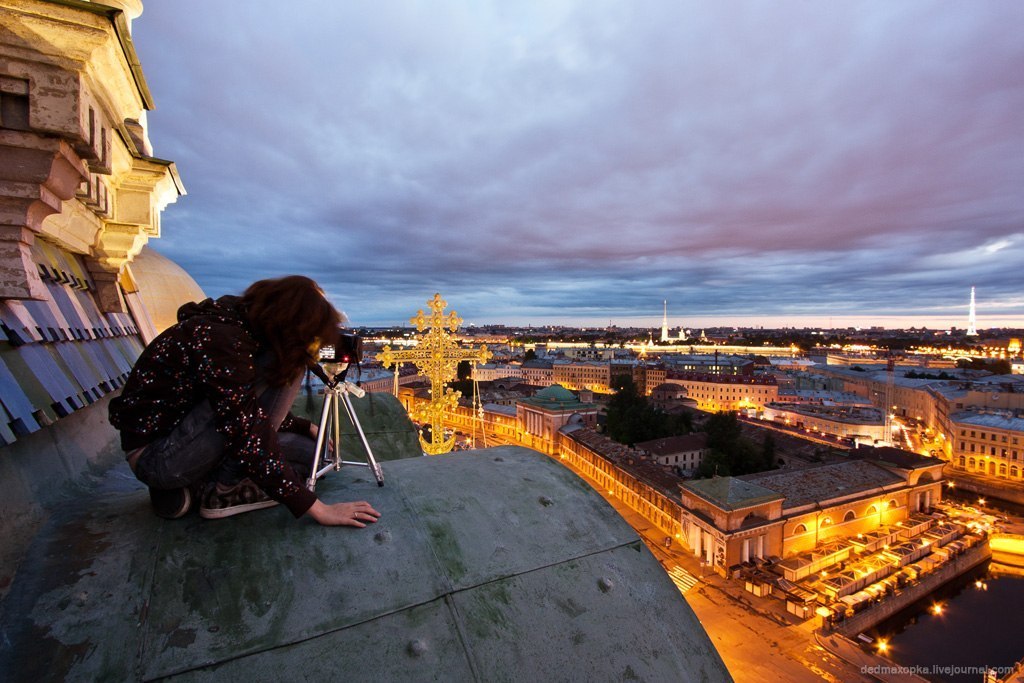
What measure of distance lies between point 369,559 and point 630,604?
1152mm

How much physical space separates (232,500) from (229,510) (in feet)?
0.15

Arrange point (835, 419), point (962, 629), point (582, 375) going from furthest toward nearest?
1. point (582, 375)
2. point (835, 419)
3. point (962, 629)

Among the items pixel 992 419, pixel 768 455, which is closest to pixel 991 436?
pixel 992 419

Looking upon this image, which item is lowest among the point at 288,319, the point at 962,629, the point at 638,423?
the point at 962,629

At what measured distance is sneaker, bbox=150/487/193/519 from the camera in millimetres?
2236

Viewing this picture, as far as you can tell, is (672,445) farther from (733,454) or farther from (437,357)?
(437,357)

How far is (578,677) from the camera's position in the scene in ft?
6.37

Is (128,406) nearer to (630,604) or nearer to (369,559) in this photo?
(369,559)

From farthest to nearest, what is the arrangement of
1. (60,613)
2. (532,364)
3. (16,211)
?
(532,364), (16,211), (60,613)

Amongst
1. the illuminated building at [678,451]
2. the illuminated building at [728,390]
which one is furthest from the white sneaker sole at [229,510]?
the illuminated building at [728,390]

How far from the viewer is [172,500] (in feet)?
7.36

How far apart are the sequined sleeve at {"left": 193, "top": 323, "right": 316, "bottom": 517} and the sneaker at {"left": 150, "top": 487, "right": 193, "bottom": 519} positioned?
0.23 meters

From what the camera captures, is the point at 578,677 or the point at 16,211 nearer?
the point at 578,677

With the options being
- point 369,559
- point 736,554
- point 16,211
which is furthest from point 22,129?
point 736,554
